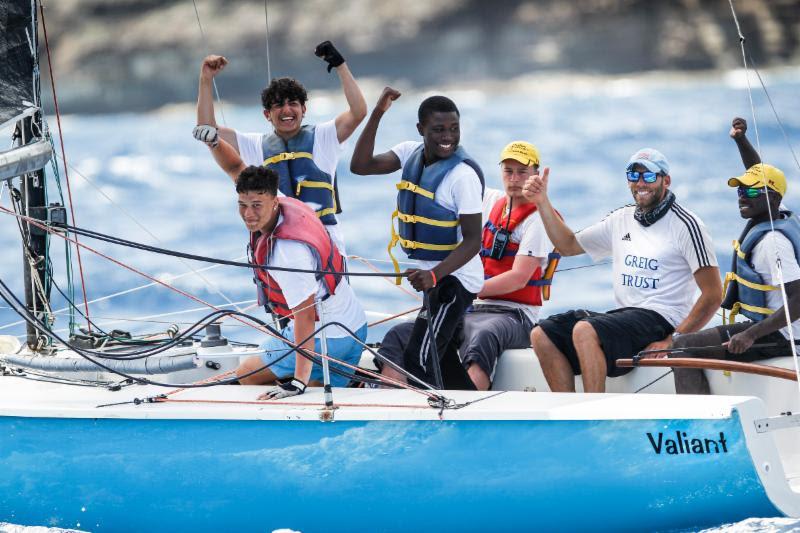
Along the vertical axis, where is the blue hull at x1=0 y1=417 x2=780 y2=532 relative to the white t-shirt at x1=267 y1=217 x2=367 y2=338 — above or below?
below

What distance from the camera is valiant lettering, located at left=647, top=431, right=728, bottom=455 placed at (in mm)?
2869

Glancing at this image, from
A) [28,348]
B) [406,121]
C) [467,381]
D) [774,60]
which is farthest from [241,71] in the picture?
[467,381]

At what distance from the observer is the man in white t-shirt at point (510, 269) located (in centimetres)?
397

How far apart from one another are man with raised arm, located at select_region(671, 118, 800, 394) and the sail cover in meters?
2.58

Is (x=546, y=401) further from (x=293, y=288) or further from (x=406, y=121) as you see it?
(x=406, y=121)

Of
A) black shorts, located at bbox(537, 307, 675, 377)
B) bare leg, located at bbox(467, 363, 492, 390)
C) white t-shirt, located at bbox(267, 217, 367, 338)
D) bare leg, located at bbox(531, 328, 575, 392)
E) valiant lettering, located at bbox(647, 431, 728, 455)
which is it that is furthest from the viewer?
bare leg, located at bbox(467, 363, 492, 390)

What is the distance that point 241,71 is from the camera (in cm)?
1248

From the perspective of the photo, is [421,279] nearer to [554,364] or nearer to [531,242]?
[554,364]

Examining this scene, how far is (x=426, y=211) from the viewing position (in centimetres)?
368

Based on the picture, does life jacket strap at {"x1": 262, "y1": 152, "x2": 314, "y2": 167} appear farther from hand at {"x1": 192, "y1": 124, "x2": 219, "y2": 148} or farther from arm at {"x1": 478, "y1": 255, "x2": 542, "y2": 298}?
arm at {"x1": 478, "y1": 255, "x2": 542, "y2": 298}

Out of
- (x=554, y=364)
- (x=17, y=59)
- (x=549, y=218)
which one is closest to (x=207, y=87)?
(x=17, y=59)

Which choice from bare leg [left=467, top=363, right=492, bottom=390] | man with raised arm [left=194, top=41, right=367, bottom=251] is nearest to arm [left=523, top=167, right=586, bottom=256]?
bare leg [left=467, top=363, right=492, bottom=390]

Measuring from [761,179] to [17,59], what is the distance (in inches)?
109

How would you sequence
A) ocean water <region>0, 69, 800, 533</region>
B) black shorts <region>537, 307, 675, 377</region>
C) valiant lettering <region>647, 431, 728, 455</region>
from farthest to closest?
ocean water <region>0, 69, 800, 533</region>, black shorts <region>537, 307, 675, 377</region>, valiant lettering <region>647, 431, 728, 455</region>
